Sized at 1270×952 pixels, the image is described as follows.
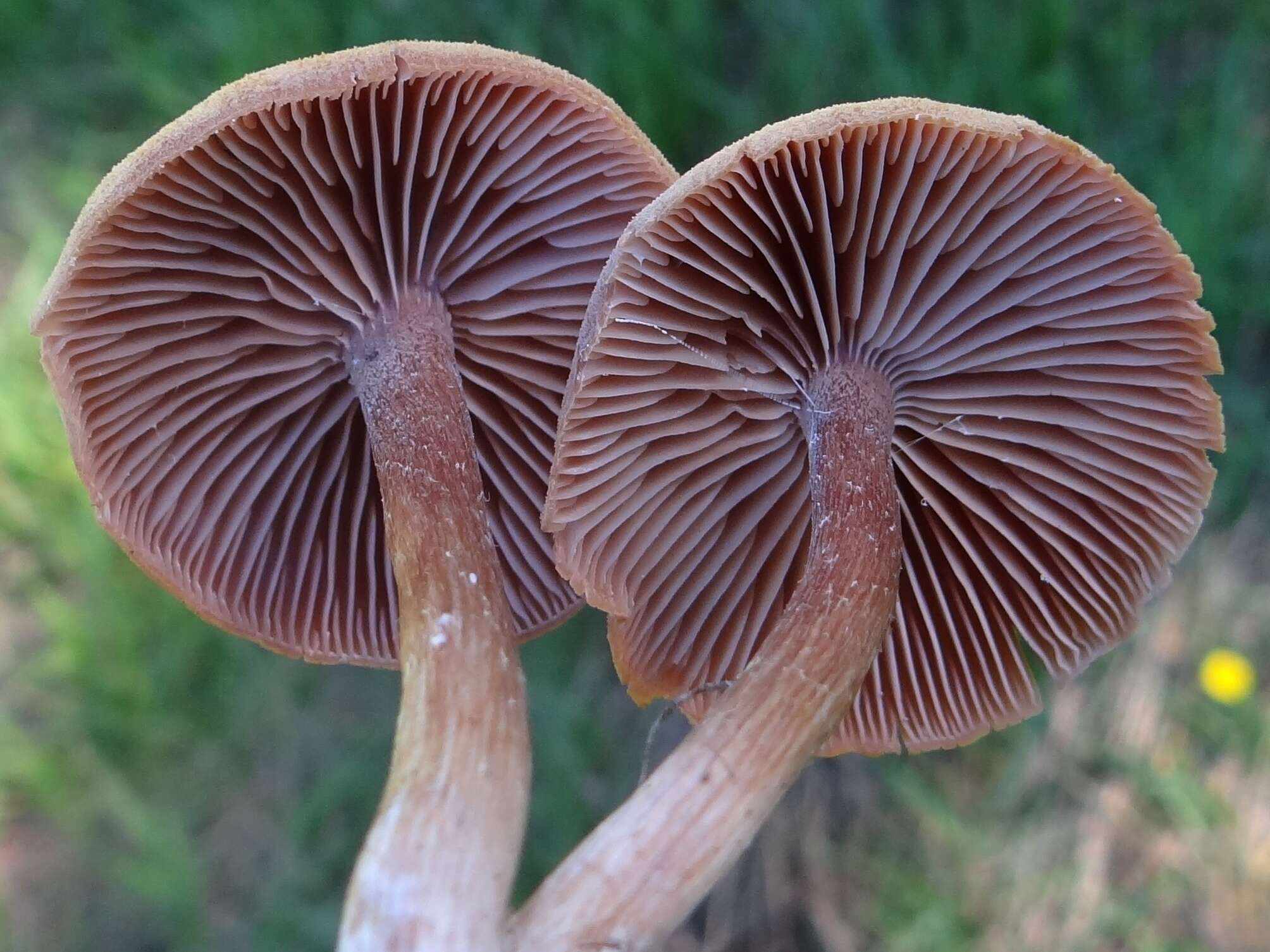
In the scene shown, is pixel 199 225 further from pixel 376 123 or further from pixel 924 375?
pixel 924 375

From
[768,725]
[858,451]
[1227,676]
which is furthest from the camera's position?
[1227,676]

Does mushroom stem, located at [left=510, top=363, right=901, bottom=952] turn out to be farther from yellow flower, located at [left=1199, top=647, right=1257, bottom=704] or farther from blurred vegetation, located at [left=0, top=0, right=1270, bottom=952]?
yellow flower, located at [left=1199, top=647, right=1257, bottom=704]

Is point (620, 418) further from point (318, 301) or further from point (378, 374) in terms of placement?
point (318, 301)

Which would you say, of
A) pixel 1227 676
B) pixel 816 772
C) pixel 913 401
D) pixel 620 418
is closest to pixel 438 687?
pixel 620 418

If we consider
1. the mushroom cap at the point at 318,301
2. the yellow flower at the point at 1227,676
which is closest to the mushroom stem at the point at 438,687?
the mushroom cap at the point at 318,301

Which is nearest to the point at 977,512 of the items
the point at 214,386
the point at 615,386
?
the point at 615,386

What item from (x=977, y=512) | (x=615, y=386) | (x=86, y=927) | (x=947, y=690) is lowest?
(x=86, y=927)
